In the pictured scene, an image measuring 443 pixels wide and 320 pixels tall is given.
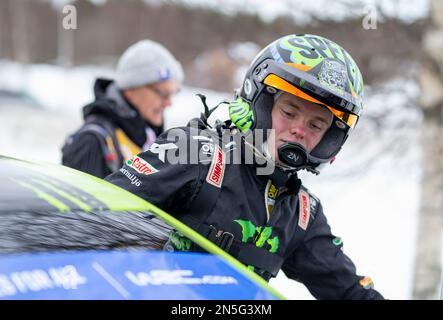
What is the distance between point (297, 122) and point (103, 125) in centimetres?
246

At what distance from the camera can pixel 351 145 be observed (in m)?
9.75

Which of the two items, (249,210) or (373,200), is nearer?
(249,210)

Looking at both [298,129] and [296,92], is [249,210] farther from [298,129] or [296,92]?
[296,92]

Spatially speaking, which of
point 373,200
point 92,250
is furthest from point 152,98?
point 373,200

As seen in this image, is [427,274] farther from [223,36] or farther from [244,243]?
[244,243]

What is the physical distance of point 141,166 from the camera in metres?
2.88

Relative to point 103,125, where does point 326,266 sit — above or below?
below

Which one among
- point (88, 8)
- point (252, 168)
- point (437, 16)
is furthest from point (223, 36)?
point (88, 8)

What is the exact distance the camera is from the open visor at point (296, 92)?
3.13 meters

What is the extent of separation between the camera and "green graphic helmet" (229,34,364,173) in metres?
3.12

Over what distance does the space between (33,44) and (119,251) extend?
3241 cm

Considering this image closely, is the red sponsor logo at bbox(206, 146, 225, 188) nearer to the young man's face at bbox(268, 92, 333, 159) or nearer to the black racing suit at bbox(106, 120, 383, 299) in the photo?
the black racing suit at bbox(106, 120, 383, 299)

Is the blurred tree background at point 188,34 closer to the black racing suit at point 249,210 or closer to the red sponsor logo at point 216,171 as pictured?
the black racing suit at point 249,210

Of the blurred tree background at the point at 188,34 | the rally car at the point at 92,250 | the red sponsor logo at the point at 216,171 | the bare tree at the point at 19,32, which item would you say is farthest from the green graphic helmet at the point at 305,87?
the bare tree at the point at 19,32
